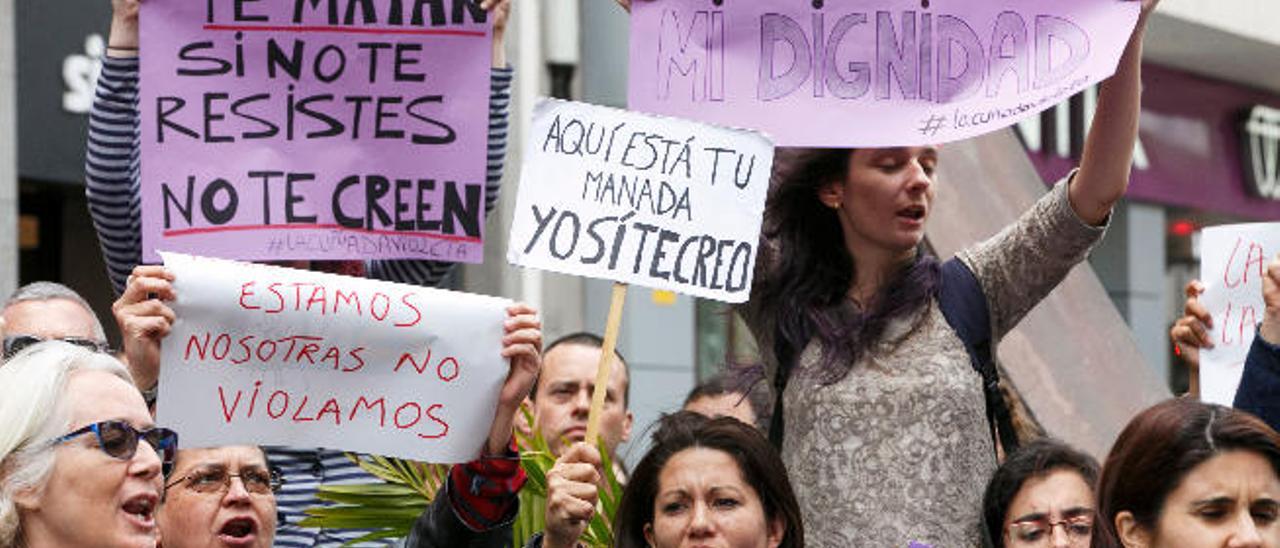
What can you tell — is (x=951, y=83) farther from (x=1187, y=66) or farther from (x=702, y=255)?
(x=1187, y=66)

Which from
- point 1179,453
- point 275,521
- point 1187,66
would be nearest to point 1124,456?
point 1179,453

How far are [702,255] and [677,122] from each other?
0.28 m

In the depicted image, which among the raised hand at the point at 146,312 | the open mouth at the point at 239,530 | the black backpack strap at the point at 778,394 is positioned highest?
the raised hand at the point at 146,312

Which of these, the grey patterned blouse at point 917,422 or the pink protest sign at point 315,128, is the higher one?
the pink protest sign at point 315,128

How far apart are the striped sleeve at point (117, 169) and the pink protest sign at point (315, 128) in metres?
0.09

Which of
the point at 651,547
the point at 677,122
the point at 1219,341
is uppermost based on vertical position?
the point at 677,122

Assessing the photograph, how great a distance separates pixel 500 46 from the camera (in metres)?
6.58

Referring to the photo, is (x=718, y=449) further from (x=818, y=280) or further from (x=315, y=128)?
(x=315, y=128)

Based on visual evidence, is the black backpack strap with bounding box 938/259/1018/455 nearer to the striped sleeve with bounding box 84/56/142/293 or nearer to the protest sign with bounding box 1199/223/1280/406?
the protest sign with bounding box 1199/223/1280/406

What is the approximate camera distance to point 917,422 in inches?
235

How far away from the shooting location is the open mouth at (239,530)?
5961 millimetres

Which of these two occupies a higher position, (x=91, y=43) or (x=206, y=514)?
(x=91, y=43)

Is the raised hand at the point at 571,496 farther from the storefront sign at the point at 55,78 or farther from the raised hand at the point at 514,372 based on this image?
the storefront sign at the point at 55,78

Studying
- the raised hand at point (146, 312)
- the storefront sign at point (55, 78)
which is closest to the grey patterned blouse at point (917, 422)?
the raised hand at point (146, 312)
